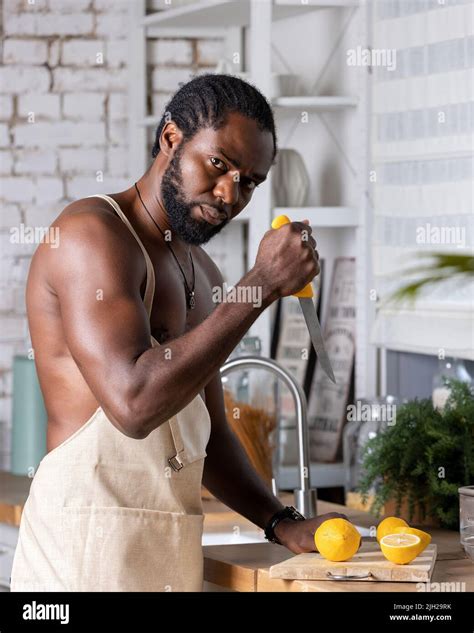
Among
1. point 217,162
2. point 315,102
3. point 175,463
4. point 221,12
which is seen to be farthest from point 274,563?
point 221,12

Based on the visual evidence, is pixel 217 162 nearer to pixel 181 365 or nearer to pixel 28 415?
pixel 181 365

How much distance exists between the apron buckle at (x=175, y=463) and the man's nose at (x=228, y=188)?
363mm

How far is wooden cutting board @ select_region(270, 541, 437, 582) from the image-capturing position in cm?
170

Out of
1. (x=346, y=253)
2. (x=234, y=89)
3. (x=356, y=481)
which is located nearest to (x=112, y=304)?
(x=234, y=89)

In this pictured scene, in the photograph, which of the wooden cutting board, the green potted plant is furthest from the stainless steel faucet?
the wooden cutting board

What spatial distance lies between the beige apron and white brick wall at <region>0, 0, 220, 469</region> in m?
2.00

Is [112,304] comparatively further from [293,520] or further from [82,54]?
[82,54]

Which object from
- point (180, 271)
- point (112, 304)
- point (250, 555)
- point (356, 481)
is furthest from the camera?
point (356, 481)

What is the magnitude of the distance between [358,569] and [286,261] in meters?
0.47

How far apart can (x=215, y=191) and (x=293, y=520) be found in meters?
0.56

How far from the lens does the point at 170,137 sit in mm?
1739

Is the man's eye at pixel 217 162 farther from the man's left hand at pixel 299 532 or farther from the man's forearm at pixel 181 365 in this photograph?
the man's left hand at pixel 299 532

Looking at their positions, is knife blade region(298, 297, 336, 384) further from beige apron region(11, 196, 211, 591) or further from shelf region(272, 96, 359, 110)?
shelf region(272, 96, 359, 110)
